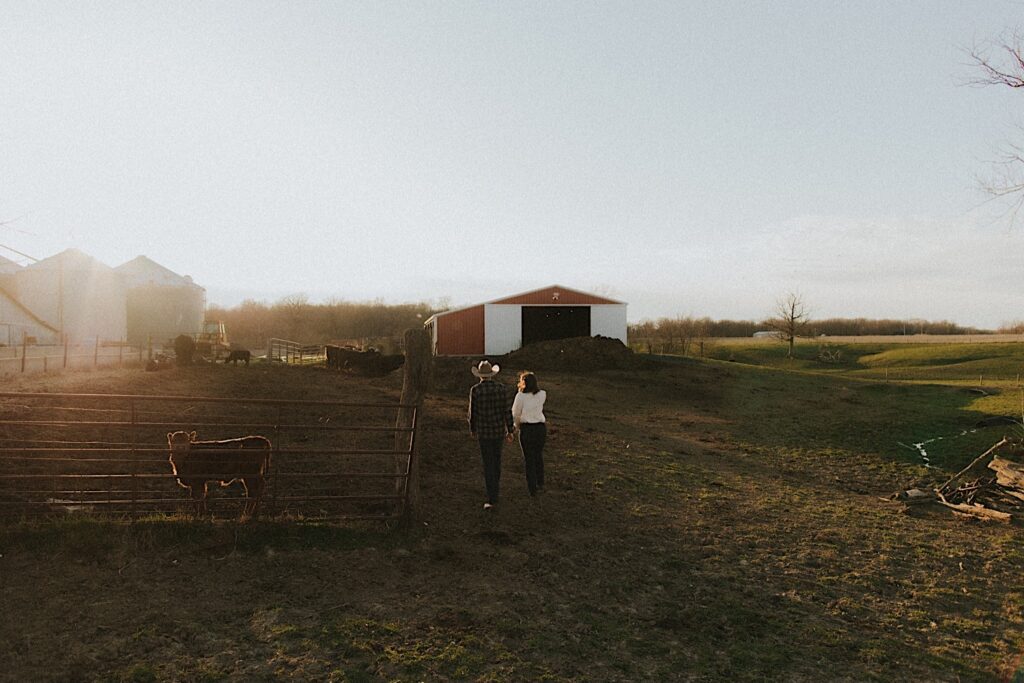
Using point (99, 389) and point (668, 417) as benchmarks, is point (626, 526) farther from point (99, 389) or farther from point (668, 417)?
point (99, 389)

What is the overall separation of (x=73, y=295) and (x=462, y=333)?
24.4 meters

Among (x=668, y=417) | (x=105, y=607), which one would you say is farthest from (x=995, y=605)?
(x=668, y=417)

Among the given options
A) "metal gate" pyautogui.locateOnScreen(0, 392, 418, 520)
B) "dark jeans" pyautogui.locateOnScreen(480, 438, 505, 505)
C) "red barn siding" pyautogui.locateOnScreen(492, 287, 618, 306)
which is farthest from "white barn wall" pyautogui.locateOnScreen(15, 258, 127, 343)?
"dark jeans" pyautogui.locateOnScreen(480, 438, 505, 505)

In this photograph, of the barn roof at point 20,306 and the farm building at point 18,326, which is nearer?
the farm building at point 18,326

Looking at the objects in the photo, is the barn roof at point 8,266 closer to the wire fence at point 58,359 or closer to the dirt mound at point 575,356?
the wire fence at point 58,359

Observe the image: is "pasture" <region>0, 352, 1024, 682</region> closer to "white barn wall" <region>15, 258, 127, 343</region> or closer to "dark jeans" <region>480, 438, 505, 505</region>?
"dark jeans" <region>480, 438, 505, 505</region>

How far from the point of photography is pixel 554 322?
40.9 m

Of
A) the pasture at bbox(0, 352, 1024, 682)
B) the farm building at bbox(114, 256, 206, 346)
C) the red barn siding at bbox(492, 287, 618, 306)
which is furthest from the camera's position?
the farm building at bbox(114, 256, 206, 346)

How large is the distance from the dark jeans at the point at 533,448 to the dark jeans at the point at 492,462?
578mm

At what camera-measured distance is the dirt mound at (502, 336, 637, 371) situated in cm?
3241

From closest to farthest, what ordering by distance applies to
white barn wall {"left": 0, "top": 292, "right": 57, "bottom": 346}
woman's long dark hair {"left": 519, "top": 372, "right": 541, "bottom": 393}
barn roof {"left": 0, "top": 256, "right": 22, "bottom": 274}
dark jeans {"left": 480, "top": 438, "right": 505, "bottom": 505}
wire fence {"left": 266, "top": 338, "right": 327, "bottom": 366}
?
1. dark jeans {"left": 480, "top": 438, "right": 505, "bottom": 505}
2. woman's long dark hair {"left": 519, "top": 372, "right": 541, "bottom": 393}
3. white barn wall {"left": 0, "top": 292, "right": 57, "bottom": 346}
4. barn roof {"left": 0, "top": 256, "right": 22, "bottom": 274}
5. wire fence {"left": 266, "top": 338, "right": 327, "bottom": 366}

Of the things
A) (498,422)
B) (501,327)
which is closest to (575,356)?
(501,327)

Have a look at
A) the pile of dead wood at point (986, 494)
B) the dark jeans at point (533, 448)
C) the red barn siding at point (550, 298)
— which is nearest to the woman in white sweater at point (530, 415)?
the dark jeans at point (533, 448)

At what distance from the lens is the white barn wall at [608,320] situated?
40.6 meters
